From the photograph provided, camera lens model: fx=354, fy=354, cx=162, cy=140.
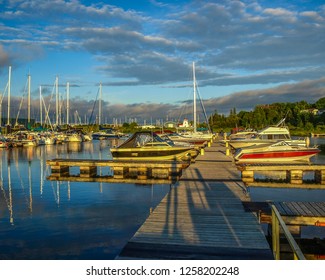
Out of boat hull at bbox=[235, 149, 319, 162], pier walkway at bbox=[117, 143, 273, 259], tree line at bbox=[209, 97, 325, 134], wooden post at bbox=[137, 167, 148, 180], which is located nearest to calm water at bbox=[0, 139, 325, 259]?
pier walkway at bbox=[117, 143, 273, 259]

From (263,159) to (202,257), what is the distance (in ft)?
70.7

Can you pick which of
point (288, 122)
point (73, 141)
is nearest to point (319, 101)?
point (288, 122)

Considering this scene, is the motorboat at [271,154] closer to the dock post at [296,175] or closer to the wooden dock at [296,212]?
the dock post at [296,175]

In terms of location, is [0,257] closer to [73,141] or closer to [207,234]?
[207,234]

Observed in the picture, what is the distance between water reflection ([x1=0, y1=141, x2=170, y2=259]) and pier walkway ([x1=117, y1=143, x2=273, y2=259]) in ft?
5.49

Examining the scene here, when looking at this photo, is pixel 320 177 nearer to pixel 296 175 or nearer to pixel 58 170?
pixel 296 175

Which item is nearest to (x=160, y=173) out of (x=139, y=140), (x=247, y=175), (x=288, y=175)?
(x=139, y=140)

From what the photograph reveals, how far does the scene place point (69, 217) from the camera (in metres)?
13.2

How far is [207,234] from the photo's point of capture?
26.4ft

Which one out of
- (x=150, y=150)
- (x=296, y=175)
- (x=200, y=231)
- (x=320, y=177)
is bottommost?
(x=320, y=177)

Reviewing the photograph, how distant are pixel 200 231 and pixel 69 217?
262 inches

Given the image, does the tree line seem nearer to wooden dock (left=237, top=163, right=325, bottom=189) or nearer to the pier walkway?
wooden dock (left=237, top=163, right=325, bottom=189)

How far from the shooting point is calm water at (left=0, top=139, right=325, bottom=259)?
387 inches

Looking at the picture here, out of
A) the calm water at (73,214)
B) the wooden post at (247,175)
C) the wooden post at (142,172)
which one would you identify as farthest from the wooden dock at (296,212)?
the wooden post at (142,172)
